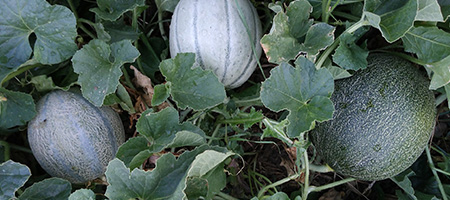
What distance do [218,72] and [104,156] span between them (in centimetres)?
44

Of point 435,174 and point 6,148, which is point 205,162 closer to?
point 6,148

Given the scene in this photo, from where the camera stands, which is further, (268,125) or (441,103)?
(441,103)

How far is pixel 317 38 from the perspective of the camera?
1.30 m

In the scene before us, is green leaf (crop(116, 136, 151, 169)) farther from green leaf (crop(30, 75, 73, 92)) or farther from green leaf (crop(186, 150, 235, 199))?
green leaf (crop(30, 75, 73, 92))

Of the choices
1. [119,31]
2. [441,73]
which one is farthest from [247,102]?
[441,73]

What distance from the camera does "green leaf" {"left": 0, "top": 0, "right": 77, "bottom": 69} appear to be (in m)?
1.30

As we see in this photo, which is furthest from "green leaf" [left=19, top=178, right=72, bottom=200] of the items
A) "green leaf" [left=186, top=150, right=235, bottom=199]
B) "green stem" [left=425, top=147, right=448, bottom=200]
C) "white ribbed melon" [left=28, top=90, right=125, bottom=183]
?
"green stem" [left=425, top=147, right=448, bottom=200]

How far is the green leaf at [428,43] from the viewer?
1.31m

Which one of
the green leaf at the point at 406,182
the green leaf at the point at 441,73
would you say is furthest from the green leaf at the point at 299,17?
the green leaf at the point at 406,182

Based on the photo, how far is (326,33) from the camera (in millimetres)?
1294

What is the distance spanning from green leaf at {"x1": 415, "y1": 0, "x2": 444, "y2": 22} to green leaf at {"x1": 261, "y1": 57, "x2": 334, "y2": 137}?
0.97 feet

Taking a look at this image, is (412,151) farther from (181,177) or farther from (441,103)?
(181,177)

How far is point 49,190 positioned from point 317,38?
933 mm

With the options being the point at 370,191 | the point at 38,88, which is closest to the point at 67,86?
the point at 38,88
